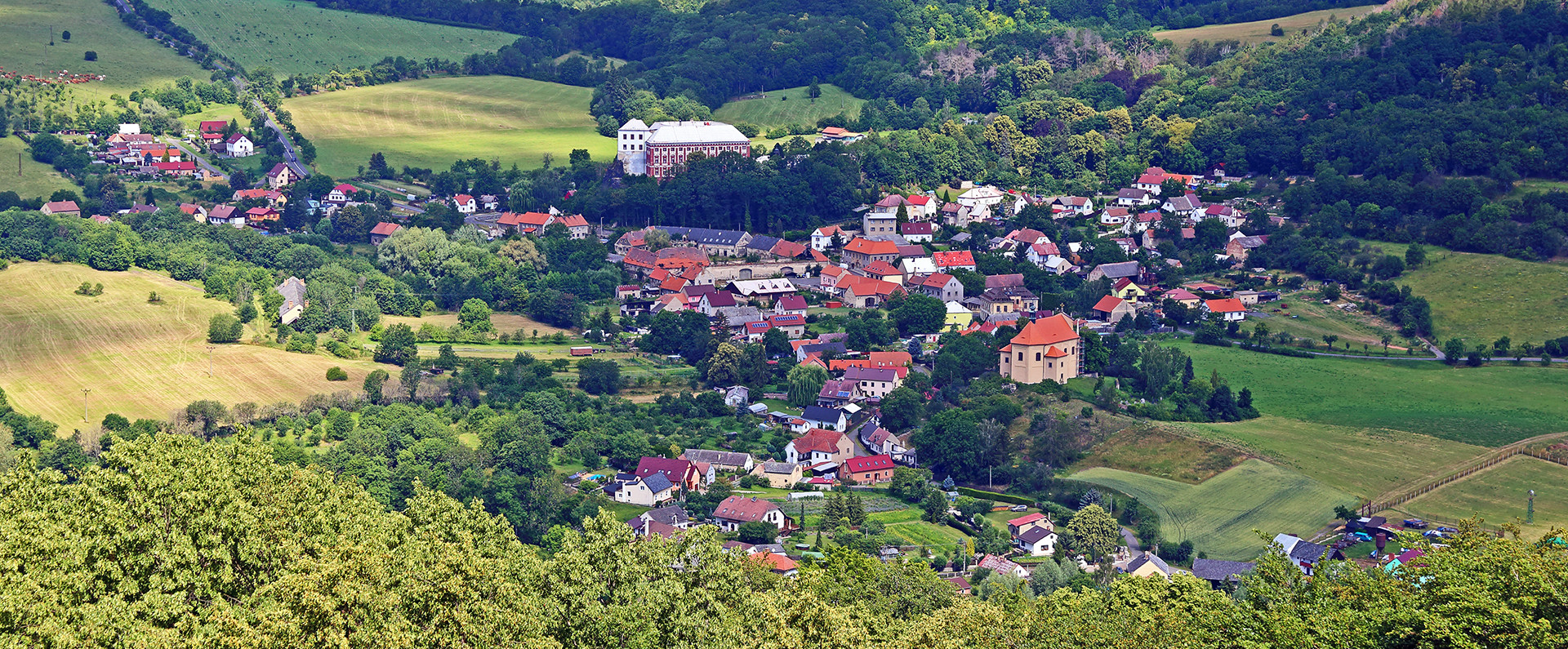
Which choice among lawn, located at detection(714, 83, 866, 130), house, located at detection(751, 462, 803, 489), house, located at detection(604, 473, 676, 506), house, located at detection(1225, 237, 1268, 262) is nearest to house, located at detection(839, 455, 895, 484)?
house, located at detection(751, 462, 803, 489)

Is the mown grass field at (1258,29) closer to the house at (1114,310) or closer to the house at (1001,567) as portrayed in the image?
the house at (1114,310)

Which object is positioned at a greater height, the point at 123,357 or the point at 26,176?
the point at 26,176

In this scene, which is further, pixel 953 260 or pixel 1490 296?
pixel 953 260

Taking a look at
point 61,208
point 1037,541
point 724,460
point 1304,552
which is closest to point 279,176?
point 61,208

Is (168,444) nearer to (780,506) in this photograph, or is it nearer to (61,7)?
(780,506)

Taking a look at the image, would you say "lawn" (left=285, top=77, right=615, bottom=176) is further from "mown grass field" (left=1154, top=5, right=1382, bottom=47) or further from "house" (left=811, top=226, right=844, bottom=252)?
"mown grass field" (left=1154, top=5, right=1382, bottom=47)

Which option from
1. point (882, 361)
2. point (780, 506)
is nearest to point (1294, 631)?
point (780, 506)

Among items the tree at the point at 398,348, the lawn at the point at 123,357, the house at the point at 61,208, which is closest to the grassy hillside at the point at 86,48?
the house at the point at 61,208

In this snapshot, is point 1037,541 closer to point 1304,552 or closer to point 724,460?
point 1304,552
